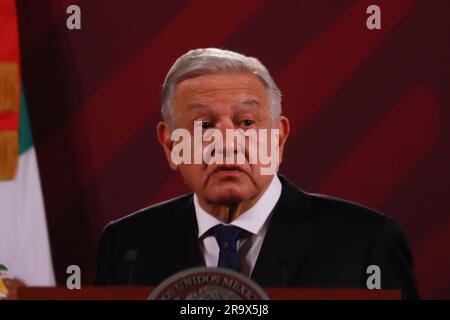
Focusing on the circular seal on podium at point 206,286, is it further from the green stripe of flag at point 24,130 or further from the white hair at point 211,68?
the green stripe of flag at point 24,130

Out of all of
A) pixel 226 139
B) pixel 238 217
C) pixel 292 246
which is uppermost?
pixel 226 139

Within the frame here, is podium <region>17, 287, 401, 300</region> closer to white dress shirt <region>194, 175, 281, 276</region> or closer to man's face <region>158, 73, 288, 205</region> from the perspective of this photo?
white dress shirt <region>194, 175, 281, 276</region>

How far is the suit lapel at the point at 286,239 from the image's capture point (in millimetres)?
3199

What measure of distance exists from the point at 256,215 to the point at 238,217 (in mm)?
71

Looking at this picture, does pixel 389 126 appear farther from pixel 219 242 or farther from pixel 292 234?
pixel 219 242

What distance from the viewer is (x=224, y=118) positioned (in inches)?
127

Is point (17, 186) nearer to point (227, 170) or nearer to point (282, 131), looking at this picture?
point (227, 170)

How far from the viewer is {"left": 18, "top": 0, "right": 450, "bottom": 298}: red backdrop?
3.28m

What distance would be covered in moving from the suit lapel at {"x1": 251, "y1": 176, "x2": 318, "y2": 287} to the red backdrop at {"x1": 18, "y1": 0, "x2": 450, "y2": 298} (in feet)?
0.26

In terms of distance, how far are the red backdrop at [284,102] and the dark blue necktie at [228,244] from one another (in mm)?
226

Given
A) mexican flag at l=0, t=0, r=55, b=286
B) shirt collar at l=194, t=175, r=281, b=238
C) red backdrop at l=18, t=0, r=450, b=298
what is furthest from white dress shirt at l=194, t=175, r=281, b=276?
mexican flag at l=0, t=0, r=55, b=286

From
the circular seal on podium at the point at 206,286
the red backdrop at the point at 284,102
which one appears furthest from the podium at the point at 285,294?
the red backdrop at the point at 284,102

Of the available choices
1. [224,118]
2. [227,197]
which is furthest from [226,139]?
[227,197]
